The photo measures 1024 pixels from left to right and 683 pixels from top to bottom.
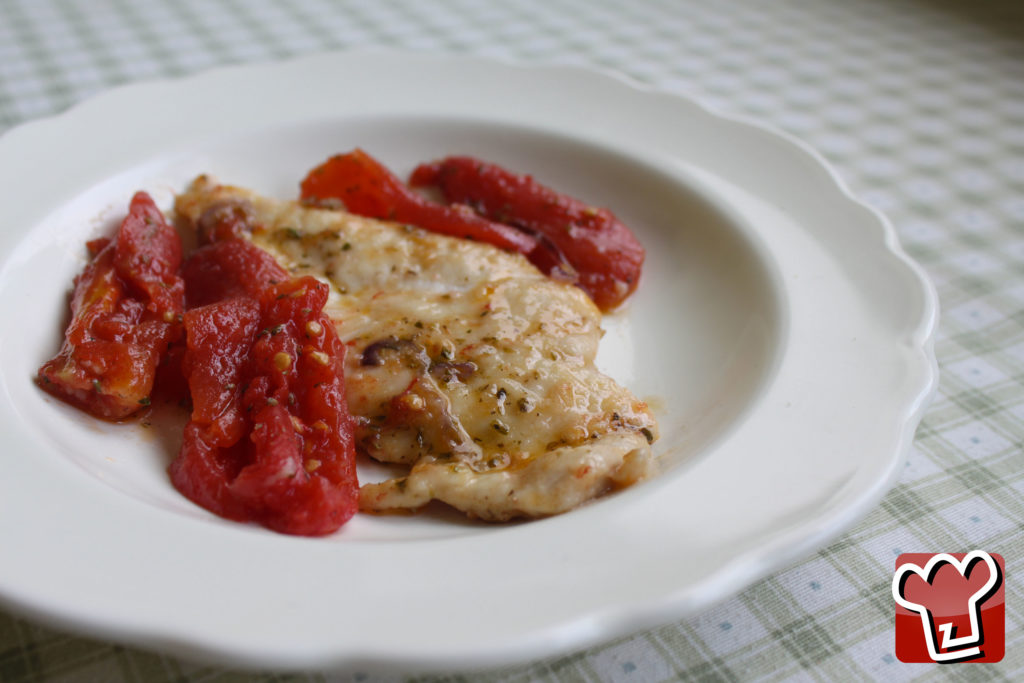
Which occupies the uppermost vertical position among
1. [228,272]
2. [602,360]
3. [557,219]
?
[228,272]

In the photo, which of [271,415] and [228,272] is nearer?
[271,415]

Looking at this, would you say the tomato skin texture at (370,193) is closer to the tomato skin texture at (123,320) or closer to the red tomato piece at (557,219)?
the red tomato piece at (557,219)

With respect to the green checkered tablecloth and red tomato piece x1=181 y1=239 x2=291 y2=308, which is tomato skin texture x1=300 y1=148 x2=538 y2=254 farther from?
the green checkered tablecloth

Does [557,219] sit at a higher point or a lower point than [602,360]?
higher

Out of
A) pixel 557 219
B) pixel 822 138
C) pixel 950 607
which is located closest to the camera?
pixel 950 607

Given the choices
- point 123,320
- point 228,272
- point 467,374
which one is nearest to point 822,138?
point 467,374

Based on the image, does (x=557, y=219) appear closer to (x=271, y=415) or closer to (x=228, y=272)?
(x=228, y=272)

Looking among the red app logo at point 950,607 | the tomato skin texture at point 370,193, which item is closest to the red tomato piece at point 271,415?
the tomato skin texture at point 370,193
